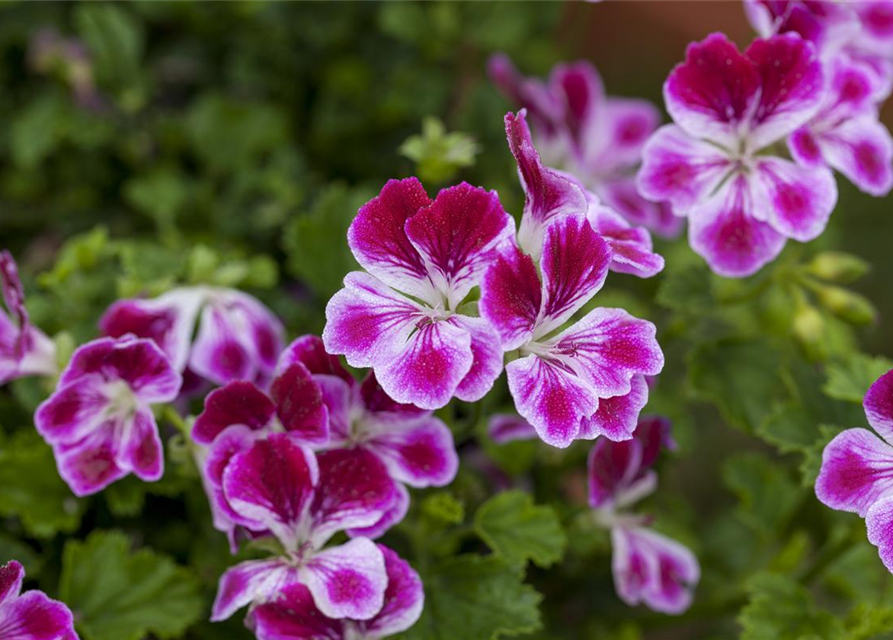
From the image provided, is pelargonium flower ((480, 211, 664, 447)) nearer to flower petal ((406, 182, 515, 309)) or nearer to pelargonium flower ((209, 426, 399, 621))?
flower petal ((406, 182, 515, 309))

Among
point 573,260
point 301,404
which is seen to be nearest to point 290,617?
point 301,404

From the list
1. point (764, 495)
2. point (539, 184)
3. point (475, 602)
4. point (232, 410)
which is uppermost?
point (539, 184)

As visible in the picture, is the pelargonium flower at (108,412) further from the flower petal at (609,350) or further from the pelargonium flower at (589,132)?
the pelargonium flower at (589,132)

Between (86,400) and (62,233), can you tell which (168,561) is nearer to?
(86,400)

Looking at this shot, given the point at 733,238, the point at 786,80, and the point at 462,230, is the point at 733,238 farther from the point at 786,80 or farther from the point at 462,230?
the point at 462,230

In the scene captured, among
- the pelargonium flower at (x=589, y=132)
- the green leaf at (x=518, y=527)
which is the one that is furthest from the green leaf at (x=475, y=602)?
the pelargonium flower at (x=589, y=132)

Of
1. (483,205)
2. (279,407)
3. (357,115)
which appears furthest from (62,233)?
(483,205)

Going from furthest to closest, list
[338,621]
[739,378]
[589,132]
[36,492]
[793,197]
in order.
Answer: [589,132] → [739,378] → [36,492] → [793,197] → [338,621]

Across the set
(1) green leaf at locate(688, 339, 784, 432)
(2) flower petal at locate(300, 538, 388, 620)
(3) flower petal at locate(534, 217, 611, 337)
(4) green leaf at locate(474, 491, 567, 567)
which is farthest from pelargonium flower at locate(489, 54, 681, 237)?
(2) flower petal at locate(300, 538, 388, 620)
